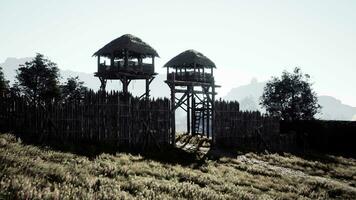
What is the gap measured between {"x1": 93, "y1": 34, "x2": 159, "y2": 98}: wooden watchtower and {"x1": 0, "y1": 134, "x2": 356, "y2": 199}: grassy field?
8.96 metres

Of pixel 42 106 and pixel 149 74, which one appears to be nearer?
pixel 42 106

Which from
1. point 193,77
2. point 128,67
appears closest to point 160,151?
point 128,67

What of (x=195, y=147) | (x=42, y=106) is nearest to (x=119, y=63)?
(x=195, y=147)

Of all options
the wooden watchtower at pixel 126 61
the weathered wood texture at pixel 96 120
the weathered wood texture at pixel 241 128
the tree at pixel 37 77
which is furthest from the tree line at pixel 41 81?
the weathered wood texture at pixel 96 120

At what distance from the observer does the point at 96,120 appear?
19.1 metres

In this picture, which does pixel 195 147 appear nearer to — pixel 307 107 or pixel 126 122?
pixel 126 122

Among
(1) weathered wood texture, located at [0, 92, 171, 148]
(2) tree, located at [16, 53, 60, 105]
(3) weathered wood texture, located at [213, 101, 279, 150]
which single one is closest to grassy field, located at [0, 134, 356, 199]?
(1) weathered wood texture, located at [0, 92, 171, 148]

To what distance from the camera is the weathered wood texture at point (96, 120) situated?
16.9 meters

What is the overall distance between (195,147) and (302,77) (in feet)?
98.6

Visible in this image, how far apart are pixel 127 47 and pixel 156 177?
16.3m

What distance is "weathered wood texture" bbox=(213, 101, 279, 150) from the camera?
88.8 ft

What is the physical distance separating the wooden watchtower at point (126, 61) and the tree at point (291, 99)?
24576mm

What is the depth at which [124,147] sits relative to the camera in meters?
19.5

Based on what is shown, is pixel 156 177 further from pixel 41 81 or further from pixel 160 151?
pixel 41 81
